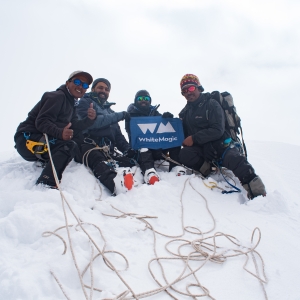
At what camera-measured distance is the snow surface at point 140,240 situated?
60.2 inches

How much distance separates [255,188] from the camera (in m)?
3.15

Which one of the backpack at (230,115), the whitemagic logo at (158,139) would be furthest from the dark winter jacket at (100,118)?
the backpack at (230,115)

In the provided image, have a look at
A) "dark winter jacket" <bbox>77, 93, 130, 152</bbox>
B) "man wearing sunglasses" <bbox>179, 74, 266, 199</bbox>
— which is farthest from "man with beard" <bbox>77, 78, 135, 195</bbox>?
"man wearing sunglasses" <bbox>179, 74, 266, 199</bbox>

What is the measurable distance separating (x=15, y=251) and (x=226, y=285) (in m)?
1.43

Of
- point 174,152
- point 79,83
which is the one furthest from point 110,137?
point 79,83

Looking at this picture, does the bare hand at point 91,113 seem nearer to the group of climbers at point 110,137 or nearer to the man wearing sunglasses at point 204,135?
the group of climbers at point 110,137

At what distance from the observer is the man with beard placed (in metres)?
3.38

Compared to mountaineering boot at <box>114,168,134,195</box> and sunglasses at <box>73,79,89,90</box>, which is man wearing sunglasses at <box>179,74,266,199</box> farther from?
sunglasses at <box>73,79,89,90</box>

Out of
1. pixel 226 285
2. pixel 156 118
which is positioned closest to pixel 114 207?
pixel 226 285

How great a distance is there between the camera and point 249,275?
1.76 meters

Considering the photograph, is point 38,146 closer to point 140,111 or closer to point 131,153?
point 131,153

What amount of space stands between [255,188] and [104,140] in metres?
2.59

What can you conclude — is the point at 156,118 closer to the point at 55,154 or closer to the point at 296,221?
the point at 55,154

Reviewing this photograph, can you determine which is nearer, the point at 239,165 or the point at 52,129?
the point at 52,129
